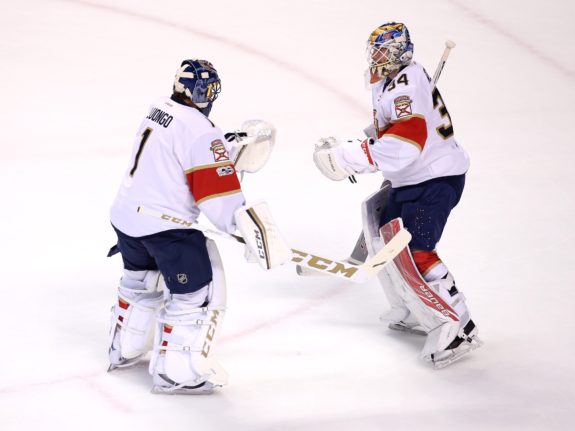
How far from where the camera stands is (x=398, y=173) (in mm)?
4230

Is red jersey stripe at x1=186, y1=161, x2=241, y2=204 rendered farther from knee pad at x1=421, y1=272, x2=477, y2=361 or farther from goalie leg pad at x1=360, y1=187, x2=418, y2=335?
knee pad at x1=421, y1=272, x2=477, y2=361

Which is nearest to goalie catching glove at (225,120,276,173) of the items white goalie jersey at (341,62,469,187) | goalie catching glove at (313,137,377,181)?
goalie catching glove at (313,137,377,181)

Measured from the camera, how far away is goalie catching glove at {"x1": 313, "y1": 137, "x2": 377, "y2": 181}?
4.12 meters

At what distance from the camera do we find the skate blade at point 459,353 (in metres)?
4.20

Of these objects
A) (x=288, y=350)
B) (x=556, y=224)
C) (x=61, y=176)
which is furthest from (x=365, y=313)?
(x=61, y=176)

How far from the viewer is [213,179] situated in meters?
3.72

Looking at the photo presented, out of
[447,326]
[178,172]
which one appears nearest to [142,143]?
[178,172]

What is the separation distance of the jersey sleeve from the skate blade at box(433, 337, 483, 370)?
97 centimetres

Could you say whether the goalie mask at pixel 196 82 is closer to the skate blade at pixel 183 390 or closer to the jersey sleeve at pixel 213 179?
the jersey sleeve at pixel 213 179

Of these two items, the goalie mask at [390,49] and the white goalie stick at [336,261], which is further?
the goalie mask at [390,49]

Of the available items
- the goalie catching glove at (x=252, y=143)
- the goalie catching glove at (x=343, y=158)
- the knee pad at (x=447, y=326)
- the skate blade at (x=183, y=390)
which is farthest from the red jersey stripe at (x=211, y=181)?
the knee pad at (x=447, y=326)

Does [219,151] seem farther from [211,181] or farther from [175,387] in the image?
[175,387]

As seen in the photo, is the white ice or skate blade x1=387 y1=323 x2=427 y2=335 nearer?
the white ice

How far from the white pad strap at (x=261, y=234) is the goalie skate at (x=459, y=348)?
81cm
